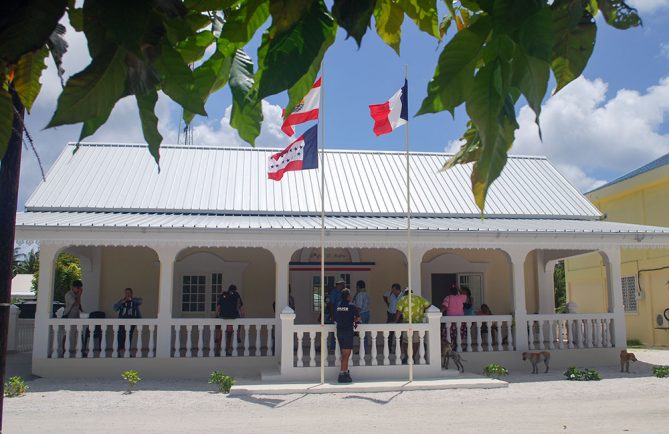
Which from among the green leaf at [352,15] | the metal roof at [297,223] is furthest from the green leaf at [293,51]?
the metal roof at [297,223]

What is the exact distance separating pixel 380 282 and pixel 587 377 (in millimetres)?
6389

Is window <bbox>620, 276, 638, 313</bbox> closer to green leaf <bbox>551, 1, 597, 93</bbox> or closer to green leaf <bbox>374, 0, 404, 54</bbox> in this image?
green leaf <bbox>374, 0, 404, 54</bbox>

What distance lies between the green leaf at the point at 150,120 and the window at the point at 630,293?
24.6 meters

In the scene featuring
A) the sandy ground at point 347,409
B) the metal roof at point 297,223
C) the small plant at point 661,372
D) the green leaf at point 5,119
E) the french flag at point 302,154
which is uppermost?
the french flag at point 302,154

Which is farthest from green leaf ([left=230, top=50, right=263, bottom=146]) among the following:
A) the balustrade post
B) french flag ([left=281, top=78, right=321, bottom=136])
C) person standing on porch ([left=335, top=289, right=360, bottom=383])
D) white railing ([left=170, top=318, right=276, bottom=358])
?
white railing ([left=170, top=318, right=276, bottom=358])

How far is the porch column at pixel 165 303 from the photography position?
542 inches

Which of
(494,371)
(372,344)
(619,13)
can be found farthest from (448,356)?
(619,13)

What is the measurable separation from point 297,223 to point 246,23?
524 inches

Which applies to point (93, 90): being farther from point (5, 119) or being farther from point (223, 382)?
point (223, 382)

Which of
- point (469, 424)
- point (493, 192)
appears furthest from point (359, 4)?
point (493, 192)

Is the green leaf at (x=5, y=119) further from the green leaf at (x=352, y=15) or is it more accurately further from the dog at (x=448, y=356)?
the dog at (x=448, y=356)

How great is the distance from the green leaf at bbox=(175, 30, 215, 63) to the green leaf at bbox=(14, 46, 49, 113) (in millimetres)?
364

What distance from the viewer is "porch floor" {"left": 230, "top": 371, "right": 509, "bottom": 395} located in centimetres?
1146

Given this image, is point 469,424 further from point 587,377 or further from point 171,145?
point 171,145
